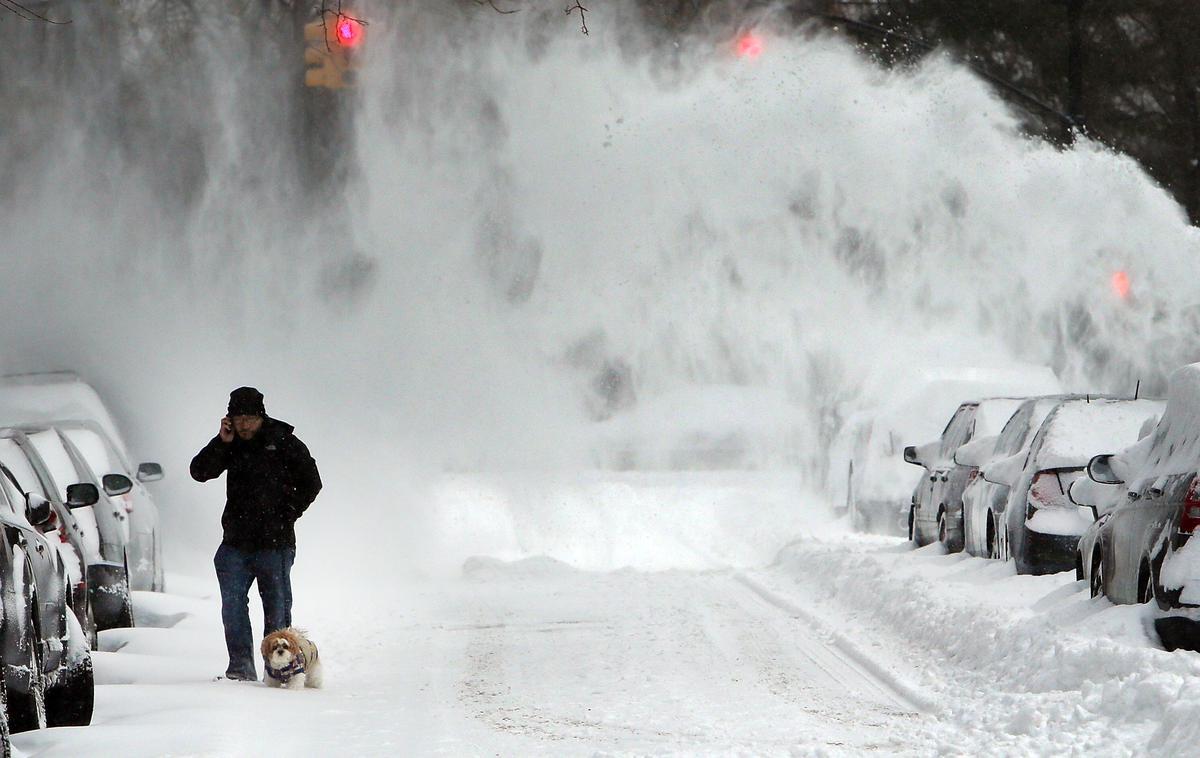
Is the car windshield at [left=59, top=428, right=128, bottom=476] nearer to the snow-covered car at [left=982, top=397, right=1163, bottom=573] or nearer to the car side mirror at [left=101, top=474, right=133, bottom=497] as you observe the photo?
the car side mirror at [left=101, top=474, right=133, bottom=497]

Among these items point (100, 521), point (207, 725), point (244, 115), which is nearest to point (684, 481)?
point (244, 115)

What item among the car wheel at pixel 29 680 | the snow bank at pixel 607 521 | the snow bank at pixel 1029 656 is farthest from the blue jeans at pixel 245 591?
the snow bank at pixel 607 521

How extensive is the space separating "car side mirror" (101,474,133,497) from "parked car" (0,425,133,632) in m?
0.12

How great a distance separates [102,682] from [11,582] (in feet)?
10.6

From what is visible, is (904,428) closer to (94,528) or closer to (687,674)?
(687,674)

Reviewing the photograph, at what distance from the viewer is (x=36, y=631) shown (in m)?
7.01

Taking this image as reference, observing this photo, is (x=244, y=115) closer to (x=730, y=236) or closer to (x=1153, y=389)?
(x=730, y=236)

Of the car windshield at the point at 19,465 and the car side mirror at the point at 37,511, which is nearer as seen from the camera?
the car side mirror at the point at 37,511

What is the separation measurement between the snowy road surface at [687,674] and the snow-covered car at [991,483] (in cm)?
31

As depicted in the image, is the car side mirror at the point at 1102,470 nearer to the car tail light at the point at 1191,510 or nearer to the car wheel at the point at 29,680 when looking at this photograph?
the car tail light at the point at 1191,510

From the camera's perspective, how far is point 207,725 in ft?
24.9

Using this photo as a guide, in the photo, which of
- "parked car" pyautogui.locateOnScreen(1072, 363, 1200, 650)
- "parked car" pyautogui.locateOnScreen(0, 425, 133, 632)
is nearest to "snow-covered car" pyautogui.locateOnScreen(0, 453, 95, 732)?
"parked car" pyautogui.locateOnScreen(0, 425, 133, 632)

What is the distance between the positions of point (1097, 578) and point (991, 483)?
13.0 ft

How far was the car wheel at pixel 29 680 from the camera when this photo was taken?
679 cm
